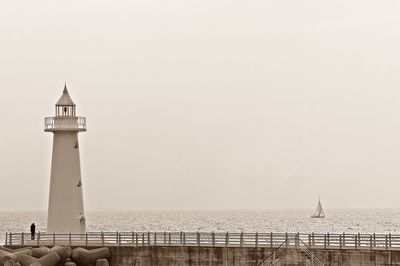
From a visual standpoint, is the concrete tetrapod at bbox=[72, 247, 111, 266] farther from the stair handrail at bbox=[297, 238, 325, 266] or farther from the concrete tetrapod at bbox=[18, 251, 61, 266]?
the stair handrail at bbox=[297, 238, 325, 266]

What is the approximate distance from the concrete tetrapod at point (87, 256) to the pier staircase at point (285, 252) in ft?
21.3

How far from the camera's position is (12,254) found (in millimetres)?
33000

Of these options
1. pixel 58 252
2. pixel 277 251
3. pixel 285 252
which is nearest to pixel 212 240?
pixel 277 251

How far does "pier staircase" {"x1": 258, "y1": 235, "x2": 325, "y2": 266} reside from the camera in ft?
104

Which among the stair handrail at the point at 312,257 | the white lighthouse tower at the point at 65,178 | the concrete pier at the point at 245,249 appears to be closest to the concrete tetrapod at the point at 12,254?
the concrete pier at the point at 245,249

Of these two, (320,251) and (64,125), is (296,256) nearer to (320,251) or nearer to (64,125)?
(320,251)

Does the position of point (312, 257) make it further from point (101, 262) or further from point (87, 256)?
point (87, 256)

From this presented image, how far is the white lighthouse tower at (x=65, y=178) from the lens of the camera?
39219 mm

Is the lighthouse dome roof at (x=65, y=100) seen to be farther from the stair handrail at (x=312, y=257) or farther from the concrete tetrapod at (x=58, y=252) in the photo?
the stair handrail at (x=312, y=257)

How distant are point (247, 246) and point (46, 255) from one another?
7.91 m

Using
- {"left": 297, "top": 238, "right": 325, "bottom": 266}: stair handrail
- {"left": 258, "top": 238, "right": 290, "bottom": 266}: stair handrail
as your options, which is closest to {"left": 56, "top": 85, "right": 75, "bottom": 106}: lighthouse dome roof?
{"left": 258, "top": 238, "right": 290, "bottom": 266}: stair handrail

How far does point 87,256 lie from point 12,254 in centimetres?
297

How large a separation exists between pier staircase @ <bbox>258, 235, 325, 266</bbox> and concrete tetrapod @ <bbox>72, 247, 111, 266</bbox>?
649 centimetres

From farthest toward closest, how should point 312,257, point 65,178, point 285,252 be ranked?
point 65,178 < point 285,252 < point 312,257
